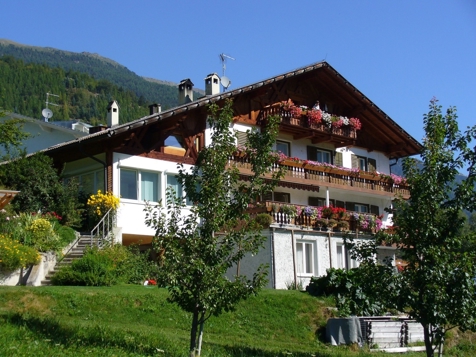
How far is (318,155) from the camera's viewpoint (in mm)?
37344

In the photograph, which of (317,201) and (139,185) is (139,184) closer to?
(139,185)

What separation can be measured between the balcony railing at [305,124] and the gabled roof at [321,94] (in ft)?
2.17

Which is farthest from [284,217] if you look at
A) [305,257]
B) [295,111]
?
[295,111]

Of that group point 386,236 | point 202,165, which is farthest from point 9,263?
point 386,236

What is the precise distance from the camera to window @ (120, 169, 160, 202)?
29078 mm

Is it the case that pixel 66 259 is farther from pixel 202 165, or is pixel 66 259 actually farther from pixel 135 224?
pixel 202 165

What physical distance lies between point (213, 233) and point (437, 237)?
4.49 meters

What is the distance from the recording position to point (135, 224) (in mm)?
28750

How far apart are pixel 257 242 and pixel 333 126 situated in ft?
74.8

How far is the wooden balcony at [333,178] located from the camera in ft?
109

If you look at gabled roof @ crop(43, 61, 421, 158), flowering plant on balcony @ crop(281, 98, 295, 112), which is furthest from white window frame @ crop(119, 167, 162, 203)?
flowering plant on balcony @ crop(281, 98, 295, 112)

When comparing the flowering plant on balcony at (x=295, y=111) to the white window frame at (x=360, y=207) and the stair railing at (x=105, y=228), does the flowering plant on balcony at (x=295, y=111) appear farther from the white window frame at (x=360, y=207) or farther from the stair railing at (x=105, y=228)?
the stair railing at (x=105, y=228)

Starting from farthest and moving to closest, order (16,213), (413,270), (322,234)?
(322,234)
(16,213)
(413,270)

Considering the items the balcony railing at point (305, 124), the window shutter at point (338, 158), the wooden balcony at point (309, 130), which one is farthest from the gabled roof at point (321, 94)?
the window shutter at point (338, 158)
